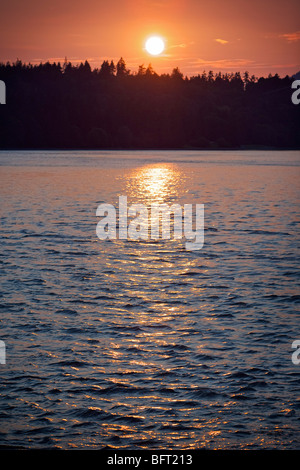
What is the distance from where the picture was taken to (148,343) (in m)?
→ 15.9

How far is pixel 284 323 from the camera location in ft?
58.6

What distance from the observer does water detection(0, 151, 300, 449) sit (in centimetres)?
1148

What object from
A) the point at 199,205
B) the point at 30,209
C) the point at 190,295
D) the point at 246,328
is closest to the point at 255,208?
the point at 199,205

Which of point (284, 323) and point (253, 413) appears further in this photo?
point (284, 323)

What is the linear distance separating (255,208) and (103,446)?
41426mm

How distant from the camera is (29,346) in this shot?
15.5m

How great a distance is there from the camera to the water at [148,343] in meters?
11.5

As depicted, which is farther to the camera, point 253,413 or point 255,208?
point 255,208
